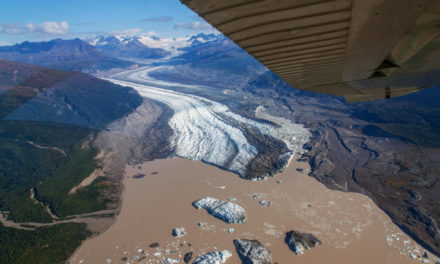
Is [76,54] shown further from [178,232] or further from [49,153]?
[178,232]

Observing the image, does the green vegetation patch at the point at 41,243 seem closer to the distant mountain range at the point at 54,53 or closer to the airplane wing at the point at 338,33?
the airplane wing at the point at 338,33

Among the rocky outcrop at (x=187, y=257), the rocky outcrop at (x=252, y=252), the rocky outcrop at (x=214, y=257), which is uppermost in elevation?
the rocky outcrop at (x=252, y=252)

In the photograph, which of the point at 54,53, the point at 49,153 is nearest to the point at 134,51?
the point at 54,53

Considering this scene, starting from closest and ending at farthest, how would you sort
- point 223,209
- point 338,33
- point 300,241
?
point 338,33 < point 300,241 < point 223,209

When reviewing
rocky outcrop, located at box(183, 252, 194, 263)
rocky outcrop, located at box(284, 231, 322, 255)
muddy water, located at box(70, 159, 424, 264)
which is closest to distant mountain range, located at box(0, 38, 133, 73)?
muddy water, located at box(70, 159, 424, 264)

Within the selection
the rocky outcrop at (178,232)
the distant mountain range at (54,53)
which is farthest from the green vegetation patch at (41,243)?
the distant mountain range at (54,53)

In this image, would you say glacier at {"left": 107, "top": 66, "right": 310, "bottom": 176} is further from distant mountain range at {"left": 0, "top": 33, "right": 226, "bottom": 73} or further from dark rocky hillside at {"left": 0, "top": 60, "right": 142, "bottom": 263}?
distant mountain range at {"left": 0, "top": 33, "right": 226, "bottom": 73}
